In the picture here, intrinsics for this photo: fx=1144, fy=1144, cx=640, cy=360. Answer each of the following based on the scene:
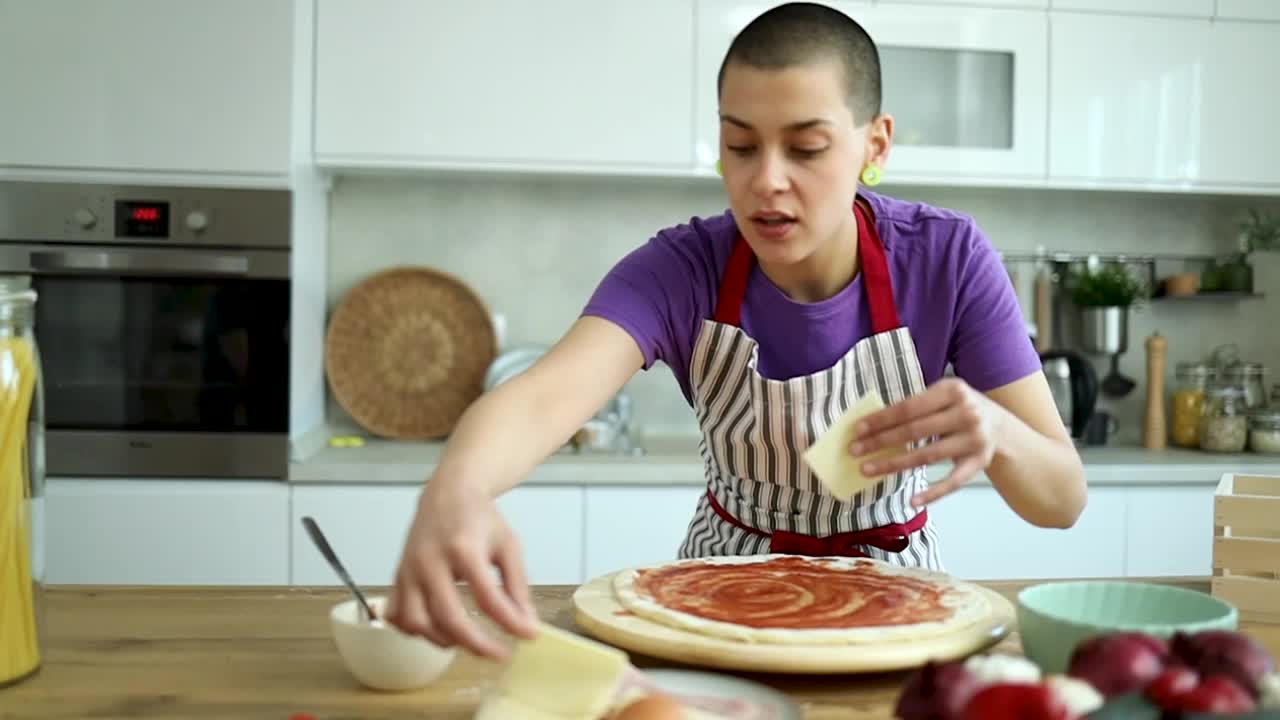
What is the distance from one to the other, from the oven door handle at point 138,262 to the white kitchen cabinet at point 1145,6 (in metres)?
2.07

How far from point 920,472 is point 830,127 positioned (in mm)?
598

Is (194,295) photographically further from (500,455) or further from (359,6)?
(500,455)

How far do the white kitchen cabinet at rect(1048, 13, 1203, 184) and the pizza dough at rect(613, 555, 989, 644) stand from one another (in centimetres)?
198

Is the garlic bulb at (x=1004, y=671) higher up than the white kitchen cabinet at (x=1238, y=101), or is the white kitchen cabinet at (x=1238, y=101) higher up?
the white kitchen cabinet at (x=1238, y=101)

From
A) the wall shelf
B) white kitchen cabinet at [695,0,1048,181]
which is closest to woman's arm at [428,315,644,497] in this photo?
white kitchen cabinet at [695,0,1048,181]

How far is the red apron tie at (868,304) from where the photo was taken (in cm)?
144

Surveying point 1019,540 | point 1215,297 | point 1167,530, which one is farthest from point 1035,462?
point 1215,297

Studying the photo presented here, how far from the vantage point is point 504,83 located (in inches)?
106

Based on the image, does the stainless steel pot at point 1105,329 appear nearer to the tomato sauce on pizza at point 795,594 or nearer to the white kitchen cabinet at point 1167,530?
the white kitchen cabinet at point 1167,530

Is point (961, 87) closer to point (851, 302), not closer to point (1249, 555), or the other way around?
point (851, 302)

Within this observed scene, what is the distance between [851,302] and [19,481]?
3.12 feet

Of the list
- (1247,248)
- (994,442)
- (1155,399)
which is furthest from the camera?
(1247,248)

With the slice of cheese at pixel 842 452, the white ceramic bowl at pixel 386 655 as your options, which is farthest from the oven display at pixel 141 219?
the slice of cheese at pixel 842 452

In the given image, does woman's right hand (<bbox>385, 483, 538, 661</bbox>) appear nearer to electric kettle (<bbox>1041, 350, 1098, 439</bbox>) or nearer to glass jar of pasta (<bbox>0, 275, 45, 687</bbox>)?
glass jar of pasta (<bbox>0, 275, 45, 687</bbox>)
